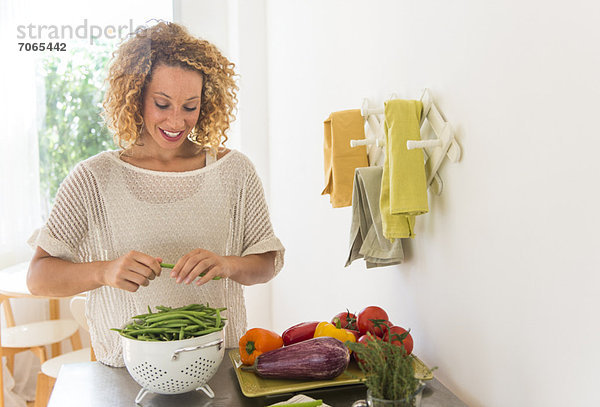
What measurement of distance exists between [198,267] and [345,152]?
0.56 metres

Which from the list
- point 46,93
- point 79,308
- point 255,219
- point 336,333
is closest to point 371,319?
point 336,333

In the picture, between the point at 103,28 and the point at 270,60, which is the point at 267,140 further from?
the point at 103,28

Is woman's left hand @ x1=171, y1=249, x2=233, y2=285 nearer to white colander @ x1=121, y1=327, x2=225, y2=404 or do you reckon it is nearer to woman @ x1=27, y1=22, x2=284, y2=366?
woman @ x1=27, y1=22, x2=284, y2=366

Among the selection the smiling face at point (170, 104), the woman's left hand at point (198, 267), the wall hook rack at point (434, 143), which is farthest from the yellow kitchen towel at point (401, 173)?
the smiling face at point (170, 104)

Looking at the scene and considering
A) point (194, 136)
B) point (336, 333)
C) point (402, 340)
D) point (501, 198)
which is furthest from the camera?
point (194, 136)

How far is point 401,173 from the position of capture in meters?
1.23

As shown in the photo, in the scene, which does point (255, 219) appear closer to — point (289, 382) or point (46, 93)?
point (289, 382)

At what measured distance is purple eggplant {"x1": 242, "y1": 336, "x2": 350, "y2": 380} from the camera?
116cm

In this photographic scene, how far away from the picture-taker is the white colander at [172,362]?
3.56 feet

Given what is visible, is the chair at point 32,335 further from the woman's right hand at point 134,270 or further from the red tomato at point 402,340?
the red tomato at point 402,340

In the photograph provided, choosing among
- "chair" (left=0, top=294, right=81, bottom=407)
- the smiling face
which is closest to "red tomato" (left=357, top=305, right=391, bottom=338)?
the smiling face

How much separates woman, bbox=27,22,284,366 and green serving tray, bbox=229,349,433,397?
253mm

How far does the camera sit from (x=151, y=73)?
4.73 ft

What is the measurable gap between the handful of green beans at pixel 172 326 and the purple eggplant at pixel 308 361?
13 centimetres
